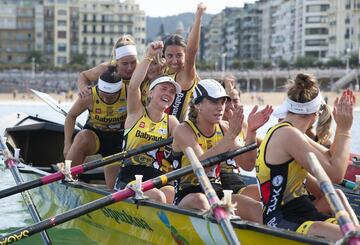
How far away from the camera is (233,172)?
23.0ft

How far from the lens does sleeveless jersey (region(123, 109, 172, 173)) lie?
286 inches

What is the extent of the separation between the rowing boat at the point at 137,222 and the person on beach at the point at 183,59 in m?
1.26

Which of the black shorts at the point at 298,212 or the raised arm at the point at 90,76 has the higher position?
the raised arm at the point at 90,76

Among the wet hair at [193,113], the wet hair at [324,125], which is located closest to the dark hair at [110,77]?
the wet hair at [193,113]

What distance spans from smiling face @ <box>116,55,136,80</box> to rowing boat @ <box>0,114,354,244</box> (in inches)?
47.2

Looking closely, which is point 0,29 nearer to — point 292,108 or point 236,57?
point 236,57

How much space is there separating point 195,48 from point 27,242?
8.72ft

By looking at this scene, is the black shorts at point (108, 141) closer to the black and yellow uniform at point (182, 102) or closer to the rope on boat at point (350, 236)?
the black and yellow uniform at point (182, 102)

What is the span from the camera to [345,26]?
102688mm

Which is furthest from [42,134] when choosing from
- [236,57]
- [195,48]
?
[236,57]

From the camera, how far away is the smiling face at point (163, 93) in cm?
688

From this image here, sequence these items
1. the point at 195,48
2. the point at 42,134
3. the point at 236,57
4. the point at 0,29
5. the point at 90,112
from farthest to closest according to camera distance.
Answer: the point at 236,57 < the point at 0,29 < the point at 42,134 < the point at 90,112 < the point at 195,48

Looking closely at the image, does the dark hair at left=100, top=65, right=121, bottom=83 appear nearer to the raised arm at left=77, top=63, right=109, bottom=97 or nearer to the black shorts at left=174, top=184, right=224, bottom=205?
the raised arm at left=77, top=63, right=109, bottom=97

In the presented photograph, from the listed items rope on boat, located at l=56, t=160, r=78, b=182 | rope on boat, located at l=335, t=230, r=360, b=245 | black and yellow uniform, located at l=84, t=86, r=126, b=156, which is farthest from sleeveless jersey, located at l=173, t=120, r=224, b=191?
rope on boat, located at l=335, t=230, r=360, b=245
